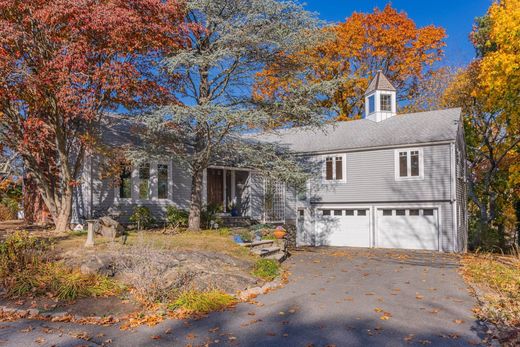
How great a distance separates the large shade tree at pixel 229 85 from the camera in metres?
13.8

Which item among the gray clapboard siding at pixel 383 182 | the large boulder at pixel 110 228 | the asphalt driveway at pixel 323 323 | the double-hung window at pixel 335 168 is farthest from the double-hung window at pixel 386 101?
the large boulder at pixel 110 228

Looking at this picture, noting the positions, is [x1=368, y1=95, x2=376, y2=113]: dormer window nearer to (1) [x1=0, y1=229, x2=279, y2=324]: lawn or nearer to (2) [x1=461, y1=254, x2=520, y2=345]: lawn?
(2) [x1=461, y1=254, x2=520, y2=345]: lawn

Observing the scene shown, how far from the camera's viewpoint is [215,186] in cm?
2003

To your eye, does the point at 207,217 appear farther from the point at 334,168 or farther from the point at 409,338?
the point at 409,338

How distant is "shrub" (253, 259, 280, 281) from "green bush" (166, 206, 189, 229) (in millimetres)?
→ 5532

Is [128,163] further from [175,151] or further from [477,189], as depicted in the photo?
[477,189]

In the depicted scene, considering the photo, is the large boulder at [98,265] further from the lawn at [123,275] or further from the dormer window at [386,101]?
the dormer window at [386,101]

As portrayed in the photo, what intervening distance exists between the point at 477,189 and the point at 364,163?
29.8 ft

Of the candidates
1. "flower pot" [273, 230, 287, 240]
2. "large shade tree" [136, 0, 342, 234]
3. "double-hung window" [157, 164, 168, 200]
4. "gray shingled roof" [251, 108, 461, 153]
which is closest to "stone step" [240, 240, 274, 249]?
"flower pot" [273, 230, 287, 240]

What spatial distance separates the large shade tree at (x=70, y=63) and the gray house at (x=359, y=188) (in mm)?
2736

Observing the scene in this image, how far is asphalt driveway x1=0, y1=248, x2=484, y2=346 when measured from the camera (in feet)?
19.8

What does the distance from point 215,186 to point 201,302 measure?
40.8 feet

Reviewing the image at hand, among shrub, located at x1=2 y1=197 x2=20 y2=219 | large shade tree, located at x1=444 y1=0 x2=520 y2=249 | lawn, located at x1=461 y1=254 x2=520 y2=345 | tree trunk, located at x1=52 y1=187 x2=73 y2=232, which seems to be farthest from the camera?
shrub, located at x1=2 y1=197 x2=20 y2=219

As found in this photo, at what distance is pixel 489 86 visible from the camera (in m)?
19.2
